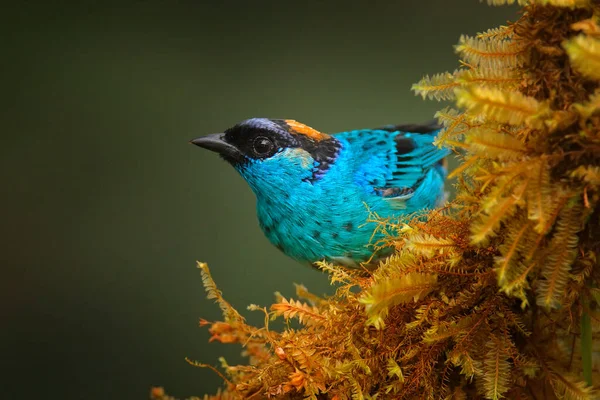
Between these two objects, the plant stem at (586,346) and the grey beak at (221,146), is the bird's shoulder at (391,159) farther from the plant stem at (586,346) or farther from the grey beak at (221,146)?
the plant stem at (586,346)

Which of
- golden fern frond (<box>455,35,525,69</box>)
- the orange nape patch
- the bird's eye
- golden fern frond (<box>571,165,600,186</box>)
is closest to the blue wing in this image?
the orange nape patch

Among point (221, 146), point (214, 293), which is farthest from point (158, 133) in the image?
point (214, 293)

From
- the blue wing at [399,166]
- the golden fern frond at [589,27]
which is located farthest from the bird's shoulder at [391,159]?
the golden fern frond at [589,27]

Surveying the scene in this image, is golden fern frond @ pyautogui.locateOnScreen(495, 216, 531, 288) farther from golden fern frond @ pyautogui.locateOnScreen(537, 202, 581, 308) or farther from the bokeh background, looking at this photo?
the bokeh background

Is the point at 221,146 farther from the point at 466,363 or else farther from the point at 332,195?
the point at 466,363

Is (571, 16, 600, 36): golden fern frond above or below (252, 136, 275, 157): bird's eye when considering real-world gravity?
above

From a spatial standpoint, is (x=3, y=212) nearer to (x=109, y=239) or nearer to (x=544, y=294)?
(x=109, y=239)
